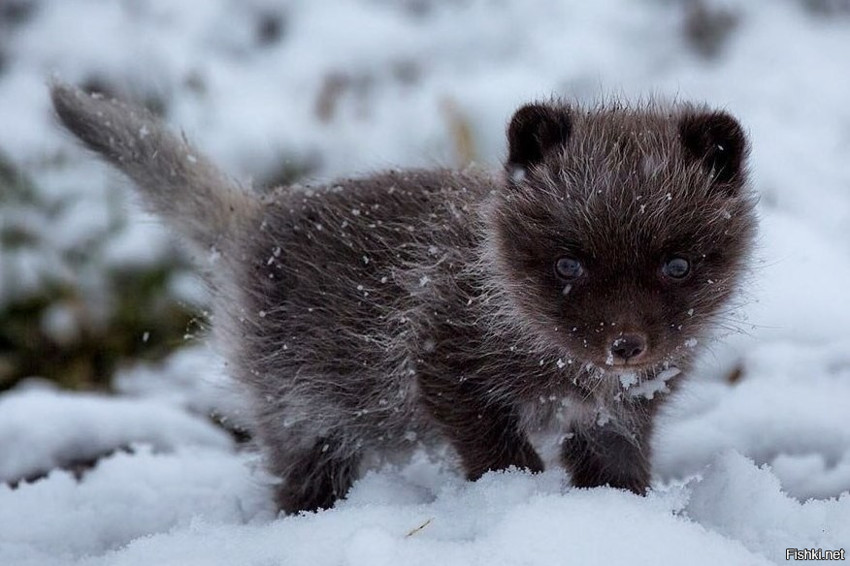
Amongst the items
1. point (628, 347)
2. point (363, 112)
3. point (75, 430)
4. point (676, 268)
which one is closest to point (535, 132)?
point (676, 268)

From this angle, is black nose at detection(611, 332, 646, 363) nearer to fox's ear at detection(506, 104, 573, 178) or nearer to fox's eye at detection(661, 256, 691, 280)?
fox's eye at detection(661, 256, 691, 280)

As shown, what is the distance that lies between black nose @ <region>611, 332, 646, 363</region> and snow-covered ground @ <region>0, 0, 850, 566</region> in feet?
1.35

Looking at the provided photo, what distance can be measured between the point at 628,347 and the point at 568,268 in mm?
299

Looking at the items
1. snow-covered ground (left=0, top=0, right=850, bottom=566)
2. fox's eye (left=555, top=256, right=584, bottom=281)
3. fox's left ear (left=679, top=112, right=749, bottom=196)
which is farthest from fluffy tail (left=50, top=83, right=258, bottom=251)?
fox's left ear (left=679, top=112, right=749, bottom=196)

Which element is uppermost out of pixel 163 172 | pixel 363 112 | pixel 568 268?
pixel 363 112

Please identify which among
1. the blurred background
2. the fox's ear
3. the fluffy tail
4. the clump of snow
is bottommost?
the clump of snow

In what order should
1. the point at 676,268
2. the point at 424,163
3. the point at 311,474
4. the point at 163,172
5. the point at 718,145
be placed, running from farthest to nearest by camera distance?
the point at 424,163, the point at 163,172, the point at 311,474, the point at 718,145, the point at 676,268

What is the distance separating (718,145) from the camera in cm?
323

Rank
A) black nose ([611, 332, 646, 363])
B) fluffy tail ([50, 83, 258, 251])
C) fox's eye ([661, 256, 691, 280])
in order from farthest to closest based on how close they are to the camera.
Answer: fluffy tail ([50, 83, 258, 251])
fox's eye ([661, 256, 691, 280])
black nose ([611, 332, 646, 363])

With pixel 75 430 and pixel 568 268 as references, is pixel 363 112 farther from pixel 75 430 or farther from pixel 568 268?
pixel 568 268

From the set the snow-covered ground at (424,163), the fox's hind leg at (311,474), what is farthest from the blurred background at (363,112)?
the fox's hind leg at (311,474)

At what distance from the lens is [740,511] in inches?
119

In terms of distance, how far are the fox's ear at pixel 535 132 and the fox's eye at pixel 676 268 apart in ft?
1.77

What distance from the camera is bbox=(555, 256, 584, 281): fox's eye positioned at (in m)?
2.98
